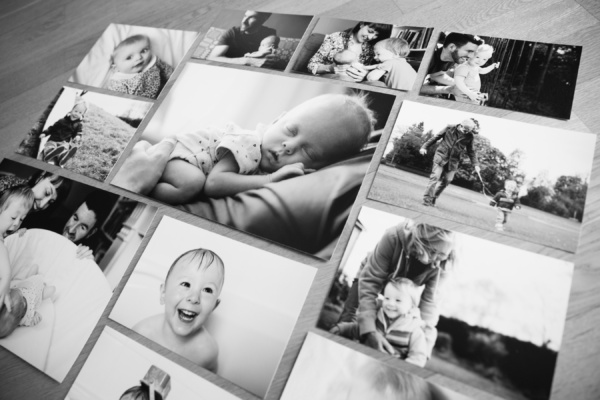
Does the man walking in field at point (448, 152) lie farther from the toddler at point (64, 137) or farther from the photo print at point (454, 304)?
the toddler at point (64, 137)

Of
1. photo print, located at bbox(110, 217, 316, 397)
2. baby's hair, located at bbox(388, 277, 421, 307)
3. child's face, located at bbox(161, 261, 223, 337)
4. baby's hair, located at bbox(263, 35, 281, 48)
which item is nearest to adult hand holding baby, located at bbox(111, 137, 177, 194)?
photo print, located at bbox(110, 217, 316, 397)

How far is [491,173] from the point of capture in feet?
2.97

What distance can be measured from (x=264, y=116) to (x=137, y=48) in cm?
61

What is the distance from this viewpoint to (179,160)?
1104 mm

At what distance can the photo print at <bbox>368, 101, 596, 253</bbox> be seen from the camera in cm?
85

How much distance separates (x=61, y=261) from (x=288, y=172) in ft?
2.04

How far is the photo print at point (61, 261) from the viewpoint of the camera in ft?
3.17

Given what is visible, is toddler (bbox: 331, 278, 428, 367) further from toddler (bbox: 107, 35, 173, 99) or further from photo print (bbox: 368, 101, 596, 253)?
toddler (bbox: 107, 35, 173, 99)

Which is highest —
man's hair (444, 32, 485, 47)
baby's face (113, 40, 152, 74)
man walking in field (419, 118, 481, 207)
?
man's hair (444, 32, 485, 47)

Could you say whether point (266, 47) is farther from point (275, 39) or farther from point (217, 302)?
point (217, 302)

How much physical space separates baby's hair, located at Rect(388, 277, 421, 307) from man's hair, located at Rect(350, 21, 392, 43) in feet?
2.32

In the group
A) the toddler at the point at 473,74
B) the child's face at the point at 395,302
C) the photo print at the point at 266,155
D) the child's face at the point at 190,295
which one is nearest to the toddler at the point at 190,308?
the child's face at the point at 190,295

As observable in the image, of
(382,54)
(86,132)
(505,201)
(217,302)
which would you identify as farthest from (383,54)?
(86,132)

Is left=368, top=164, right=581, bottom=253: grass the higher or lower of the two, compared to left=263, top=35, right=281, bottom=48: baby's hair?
lower
